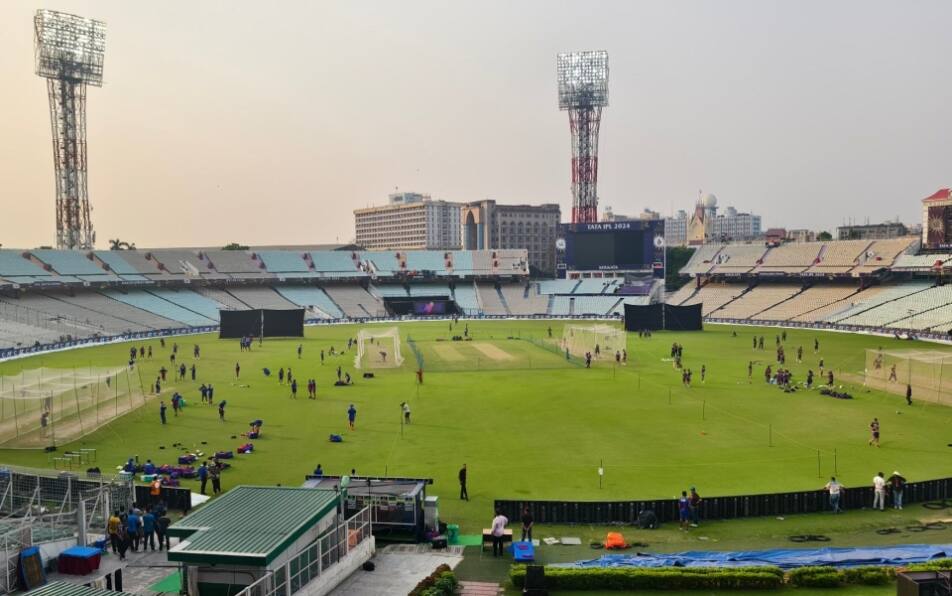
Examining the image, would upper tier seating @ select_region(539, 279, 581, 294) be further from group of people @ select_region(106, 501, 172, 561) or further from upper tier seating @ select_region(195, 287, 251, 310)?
group of people @ select_region(106, 501, 172, 561)

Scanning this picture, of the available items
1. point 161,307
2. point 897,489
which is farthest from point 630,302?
point 897,489

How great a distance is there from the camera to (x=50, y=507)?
19656 millimetres

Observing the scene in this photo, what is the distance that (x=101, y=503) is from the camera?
18766 millimetres

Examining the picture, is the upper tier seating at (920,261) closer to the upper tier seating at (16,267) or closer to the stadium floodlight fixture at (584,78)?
the stadium floodlight fixture at (584,78)

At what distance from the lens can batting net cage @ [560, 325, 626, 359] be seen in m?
51.8

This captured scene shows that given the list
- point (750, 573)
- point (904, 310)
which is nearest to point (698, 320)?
point (904, 310)

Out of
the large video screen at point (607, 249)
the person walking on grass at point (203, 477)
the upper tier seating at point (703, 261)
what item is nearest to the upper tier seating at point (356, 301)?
the large video screen at point (607, 249)

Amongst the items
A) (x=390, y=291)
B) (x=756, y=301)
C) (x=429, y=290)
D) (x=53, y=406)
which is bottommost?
(x=53, y=406)

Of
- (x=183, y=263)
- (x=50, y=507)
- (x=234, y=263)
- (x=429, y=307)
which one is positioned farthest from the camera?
(x=234, y=263)

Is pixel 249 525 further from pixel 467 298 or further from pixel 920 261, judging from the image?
pixel 467 298

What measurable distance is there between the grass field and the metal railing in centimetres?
371

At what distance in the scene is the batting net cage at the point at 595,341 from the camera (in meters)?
51.8

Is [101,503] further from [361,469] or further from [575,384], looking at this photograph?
[575,384]

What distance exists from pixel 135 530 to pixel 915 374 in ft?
118
